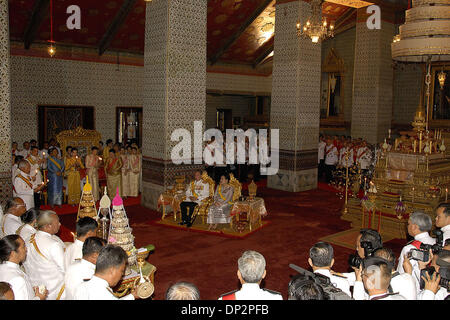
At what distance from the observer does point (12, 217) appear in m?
5.21

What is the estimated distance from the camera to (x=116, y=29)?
14.4 metres

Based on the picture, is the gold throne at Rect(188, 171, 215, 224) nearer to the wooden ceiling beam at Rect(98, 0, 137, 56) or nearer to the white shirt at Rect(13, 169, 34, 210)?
the white shirt at Rect(13, 169, 34, 210)

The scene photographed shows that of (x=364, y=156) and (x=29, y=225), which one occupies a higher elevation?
(x=364, y=156)

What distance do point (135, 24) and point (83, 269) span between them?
483 inches

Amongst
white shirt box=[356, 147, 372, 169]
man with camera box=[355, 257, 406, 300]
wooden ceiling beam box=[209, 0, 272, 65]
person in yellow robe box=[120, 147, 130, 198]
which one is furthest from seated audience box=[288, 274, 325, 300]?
wooden ceiling beam box=[209, 0, 272, 65]

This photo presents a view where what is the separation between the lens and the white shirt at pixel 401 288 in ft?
11.2

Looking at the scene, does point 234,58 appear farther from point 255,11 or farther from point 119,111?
point 119,111

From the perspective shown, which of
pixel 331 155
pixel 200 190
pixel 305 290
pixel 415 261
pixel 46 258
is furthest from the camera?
pixel 331 155

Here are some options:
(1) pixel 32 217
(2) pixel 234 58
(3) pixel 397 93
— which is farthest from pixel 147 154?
(3) pixel 397 93

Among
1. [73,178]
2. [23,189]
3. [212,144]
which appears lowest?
[73,178]

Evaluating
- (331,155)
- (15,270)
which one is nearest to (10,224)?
(15,270)

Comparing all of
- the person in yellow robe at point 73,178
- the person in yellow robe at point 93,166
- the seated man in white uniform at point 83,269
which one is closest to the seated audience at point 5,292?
the seated man in white uniform at point 83,269

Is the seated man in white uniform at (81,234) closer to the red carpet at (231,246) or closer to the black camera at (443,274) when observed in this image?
the red carpet at (231,246)

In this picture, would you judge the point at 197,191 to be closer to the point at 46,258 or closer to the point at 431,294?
the point at 46,258
